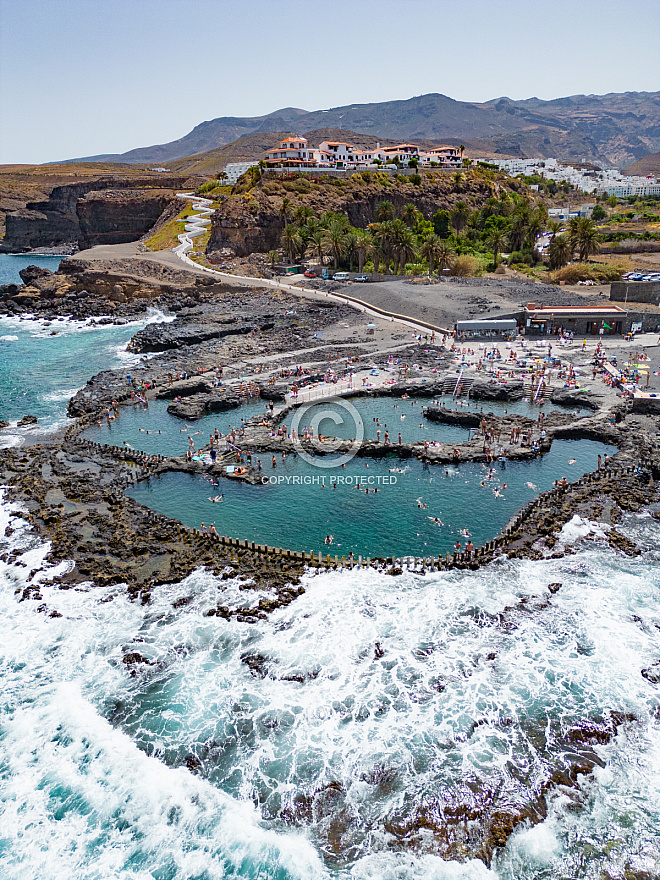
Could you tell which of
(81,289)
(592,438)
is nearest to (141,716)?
(592,438)

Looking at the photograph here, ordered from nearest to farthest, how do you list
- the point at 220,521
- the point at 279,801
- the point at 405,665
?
the point at 279,801 → the point at 405,665 → the point at 220,521

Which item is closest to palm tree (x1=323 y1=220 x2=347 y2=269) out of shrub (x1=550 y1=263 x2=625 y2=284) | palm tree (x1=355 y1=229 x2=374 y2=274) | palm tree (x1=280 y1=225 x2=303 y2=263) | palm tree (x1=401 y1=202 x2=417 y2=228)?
palm tree (x1=355 y1=229 x2=374 y2=274)

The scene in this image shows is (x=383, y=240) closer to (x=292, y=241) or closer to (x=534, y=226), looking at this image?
(x=292, y=241)

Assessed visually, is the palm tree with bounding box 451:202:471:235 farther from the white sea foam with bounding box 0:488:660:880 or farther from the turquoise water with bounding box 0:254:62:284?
the white sea foam with bounding box 0:488:660:880

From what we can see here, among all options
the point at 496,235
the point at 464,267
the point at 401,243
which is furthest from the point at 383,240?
the point at 496,235

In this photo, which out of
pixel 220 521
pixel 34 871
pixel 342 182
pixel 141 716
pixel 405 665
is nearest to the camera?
pixel 34 871

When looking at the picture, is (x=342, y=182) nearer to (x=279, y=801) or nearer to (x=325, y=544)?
(x=325, y=544)

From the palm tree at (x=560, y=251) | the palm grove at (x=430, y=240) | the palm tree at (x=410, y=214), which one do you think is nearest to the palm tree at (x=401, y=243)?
the palm grove at (x=430, y=240)
